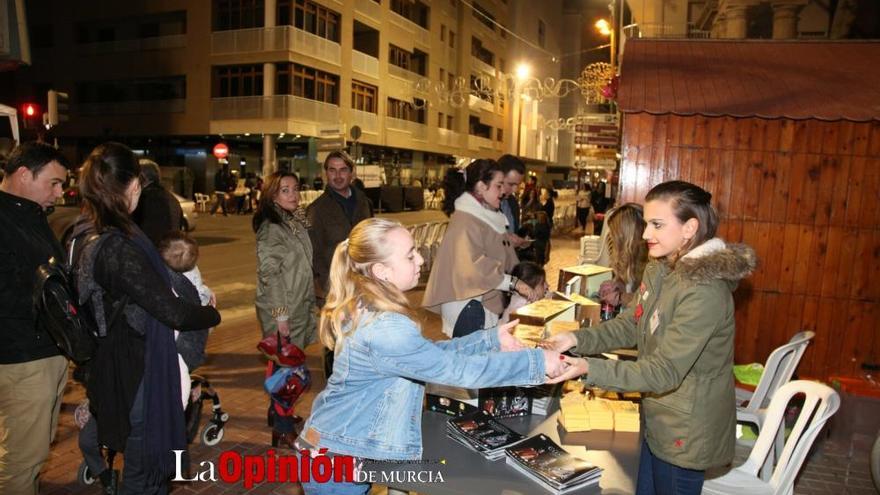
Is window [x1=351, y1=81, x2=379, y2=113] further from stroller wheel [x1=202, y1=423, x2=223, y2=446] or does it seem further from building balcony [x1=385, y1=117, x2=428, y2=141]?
stroller wheel [x1=202, y1=423, x2=223, y2=446]

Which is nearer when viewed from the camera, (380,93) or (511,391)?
(511,391)

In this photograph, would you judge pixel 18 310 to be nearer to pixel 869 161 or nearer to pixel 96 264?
pixel 96 264

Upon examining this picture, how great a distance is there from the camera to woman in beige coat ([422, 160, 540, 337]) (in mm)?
4152

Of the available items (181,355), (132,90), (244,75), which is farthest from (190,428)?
(132,90)

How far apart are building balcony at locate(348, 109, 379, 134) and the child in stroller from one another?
30.3 meters

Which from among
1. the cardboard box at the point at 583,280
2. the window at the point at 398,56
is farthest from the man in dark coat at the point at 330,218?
the window at the point at 398,56

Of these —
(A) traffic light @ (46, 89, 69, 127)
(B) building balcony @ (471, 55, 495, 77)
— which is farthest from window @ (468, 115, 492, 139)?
(A) traffic light @ (46, 89, 69, 127)

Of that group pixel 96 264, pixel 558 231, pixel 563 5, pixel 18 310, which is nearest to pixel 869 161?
pixel 96 264

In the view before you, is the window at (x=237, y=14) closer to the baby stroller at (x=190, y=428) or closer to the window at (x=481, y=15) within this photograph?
the window at (x=481, y=15)

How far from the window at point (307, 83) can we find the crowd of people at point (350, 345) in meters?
27.1

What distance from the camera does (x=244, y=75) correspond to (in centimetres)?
2995

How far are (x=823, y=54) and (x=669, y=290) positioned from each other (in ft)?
19.2

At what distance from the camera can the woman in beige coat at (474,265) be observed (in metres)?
4.15

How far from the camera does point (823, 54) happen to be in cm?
668
